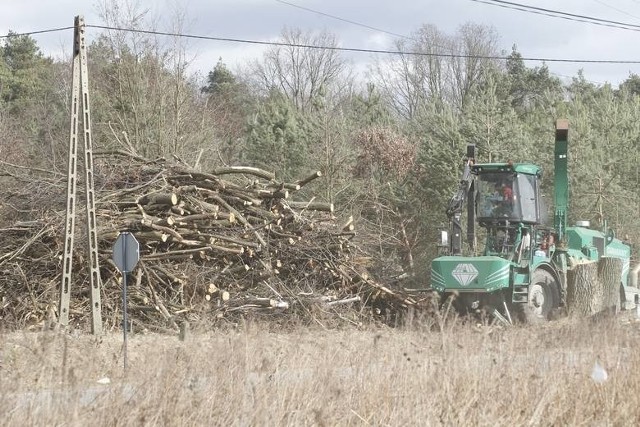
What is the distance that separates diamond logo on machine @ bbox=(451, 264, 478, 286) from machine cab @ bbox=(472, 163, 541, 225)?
57.6 inches

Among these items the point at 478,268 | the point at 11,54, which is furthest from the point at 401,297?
the point at 11,54

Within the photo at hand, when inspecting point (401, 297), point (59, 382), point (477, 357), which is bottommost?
point (401, 297)

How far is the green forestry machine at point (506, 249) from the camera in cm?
1645

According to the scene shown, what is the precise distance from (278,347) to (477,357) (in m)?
1.85

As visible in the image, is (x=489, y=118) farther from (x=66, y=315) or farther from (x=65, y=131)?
(x=66, y=315)

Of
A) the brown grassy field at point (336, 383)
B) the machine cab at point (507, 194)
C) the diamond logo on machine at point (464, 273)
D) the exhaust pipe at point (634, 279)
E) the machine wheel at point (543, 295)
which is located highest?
the machine cab at point (507, 194)

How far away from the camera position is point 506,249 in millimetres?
17359

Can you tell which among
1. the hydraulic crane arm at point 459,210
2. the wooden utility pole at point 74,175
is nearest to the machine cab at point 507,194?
the hydraulic crane arm at point 459,210

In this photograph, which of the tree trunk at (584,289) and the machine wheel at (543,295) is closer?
the tree trunk at (584,289)

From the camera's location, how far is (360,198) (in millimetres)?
28969

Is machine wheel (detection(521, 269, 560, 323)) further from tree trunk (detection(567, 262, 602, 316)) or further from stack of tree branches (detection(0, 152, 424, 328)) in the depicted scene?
stack of tree branches (detection(0, 152, 424, 328))

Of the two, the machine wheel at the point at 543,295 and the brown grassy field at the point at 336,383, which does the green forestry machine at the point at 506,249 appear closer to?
the machine wheel at the point at 543,295

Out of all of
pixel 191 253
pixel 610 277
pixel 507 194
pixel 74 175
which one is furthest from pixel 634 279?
pixel 74 175

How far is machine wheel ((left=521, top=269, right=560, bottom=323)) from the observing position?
56.4ft
